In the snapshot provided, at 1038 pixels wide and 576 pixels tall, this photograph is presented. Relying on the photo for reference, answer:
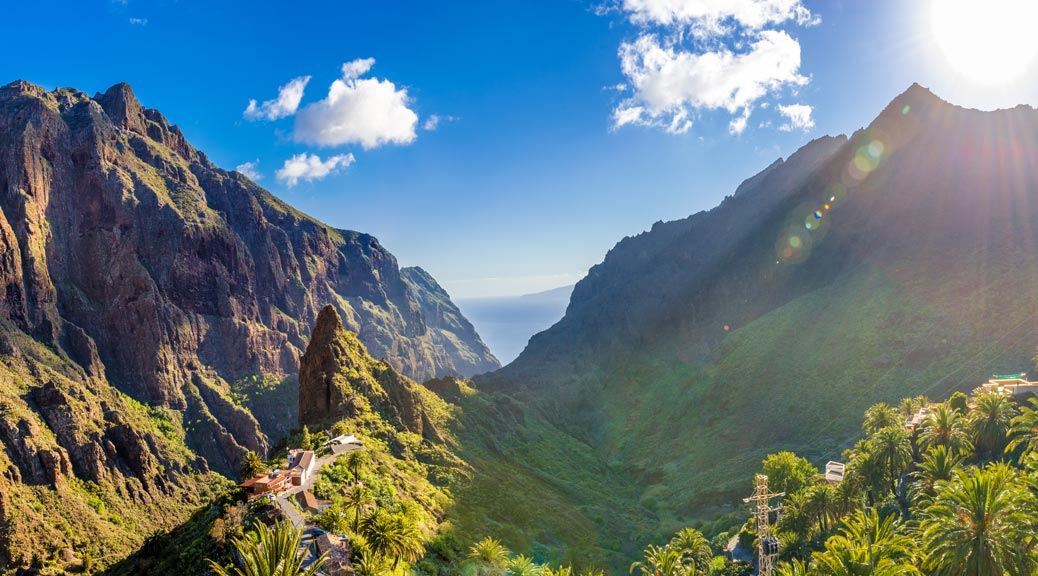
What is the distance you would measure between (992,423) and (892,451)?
8924 mm

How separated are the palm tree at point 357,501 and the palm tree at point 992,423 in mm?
57910

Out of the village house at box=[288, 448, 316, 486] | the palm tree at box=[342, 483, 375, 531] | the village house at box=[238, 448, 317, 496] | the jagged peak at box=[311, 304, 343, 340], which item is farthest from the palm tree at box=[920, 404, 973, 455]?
the jagged peak at box=[311, 304, 343, 340]

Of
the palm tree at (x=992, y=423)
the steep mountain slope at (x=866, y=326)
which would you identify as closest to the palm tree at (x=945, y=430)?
the palm tree at (x=992, y=423)

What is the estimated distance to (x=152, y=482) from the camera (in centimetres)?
13300

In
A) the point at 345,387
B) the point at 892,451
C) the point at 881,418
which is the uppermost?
the point at 345,387

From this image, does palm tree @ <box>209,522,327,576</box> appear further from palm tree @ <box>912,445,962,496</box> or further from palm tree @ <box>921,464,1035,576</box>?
palm tree @ <box>912,445,962,496</box>

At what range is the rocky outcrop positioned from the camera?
88.8 m

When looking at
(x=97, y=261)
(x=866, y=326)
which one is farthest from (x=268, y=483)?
(x=97, y=261)

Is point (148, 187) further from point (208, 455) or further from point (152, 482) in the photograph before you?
point (152, 482)

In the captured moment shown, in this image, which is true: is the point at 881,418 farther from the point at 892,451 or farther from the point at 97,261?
the point at 97,261

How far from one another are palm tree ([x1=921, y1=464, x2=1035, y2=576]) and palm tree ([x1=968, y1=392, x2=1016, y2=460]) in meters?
29.1

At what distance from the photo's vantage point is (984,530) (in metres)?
30.1

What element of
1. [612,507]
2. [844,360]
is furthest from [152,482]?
[844,360]

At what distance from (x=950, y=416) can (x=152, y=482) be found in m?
152
